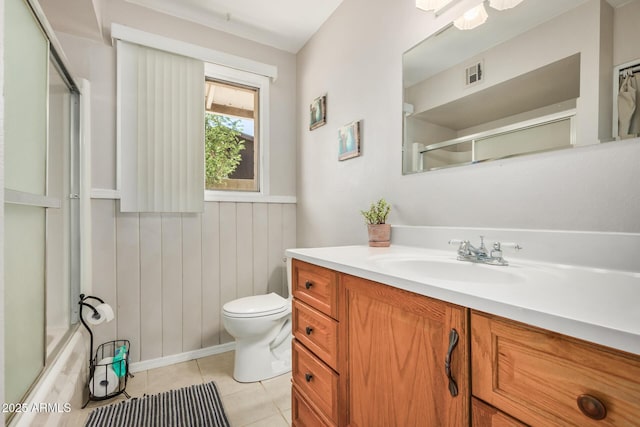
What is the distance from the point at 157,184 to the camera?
201 centimetres

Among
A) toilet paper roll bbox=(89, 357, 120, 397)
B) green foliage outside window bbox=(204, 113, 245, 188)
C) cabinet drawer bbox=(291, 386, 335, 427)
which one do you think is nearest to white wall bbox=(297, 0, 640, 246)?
green foliage outside window bbox=(204, 113, 245, 188)

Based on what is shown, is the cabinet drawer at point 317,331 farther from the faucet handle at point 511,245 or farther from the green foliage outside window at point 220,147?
the green foliage outside window at point 220,147

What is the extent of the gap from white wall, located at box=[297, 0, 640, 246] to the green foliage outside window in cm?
53

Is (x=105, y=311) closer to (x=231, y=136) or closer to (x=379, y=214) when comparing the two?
(x=231, y=136)

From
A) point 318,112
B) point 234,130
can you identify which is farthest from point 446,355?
point 234,130

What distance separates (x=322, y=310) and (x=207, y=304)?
144 centimetres

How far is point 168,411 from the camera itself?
1.55 m

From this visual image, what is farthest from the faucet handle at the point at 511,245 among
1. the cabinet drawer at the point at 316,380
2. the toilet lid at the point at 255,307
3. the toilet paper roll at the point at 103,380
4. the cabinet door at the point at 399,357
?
the toilet paper roll at the point at 103,380

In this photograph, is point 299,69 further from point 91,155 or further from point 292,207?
point 91,155

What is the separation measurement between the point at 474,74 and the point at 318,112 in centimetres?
121

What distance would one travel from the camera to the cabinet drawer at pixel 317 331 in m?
1.05

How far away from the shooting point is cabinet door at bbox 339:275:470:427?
64cm

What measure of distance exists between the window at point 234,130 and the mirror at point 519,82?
1.38 metres

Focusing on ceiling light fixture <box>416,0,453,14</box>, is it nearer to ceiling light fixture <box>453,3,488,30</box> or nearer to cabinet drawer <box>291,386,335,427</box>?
ceiling light fixture <box>453,3,488,30</box>
